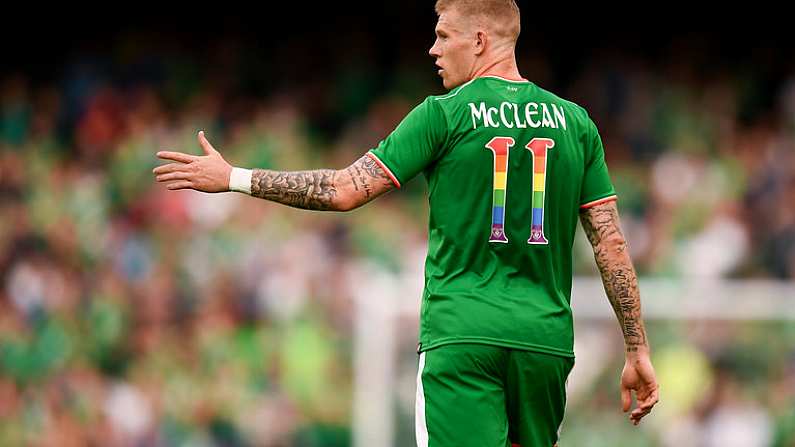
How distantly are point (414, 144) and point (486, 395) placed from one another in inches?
32.9

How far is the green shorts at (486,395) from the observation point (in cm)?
473

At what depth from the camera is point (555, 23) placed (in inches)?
566

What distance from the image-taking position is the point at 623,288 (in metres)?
5.08

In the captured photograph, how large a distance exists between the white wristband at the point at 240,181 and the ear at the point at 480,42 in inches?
34.2

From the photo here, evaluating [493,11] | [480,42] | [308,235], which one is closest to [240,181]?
[480,42]

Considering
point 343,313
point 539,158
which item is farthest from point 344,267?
point 539,158

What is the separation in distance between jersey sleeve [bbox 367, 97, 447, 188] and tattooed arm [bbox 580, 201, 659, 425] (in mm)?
633

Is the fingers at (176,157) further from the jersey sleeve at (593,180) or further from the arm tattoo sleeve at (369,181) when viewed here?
the jersey sleeve at (593,180)

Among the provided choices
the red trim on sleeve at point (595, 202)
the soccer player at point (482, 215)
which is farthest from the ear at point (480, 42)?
the red trim on sleeve at point (595, 202)

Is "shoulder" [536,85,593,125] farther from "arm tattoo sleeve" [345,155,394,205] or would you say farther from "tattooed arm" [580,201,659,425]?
"arm tattoo sleeve" [345,155,394,205]

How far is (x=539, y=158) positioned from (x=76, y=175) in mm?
8684

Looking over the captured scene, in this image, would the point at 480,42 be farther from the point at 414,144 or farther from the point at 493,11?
the point at 414,144

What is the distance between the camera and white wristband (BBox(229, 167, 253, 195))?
4.78 meters

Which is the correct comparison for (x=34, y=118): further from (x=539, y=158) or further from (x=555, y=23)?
(x=539, y=158)
